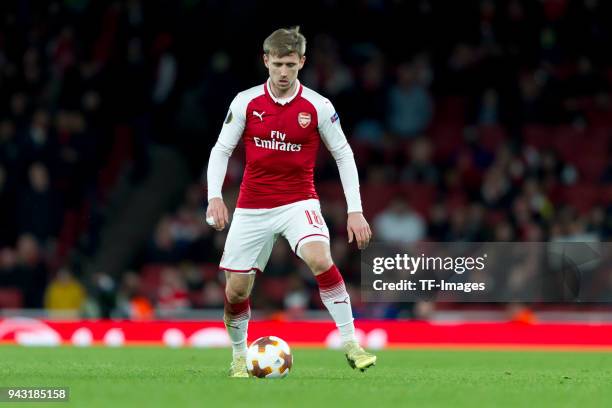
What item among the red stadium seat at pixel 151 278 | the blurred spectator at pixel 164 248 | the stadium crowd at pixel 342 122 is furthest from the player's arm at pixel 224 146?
the red stadium seat at pixel 151 278

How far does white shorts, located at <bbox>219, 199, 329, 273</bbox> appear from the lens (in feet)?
28.4

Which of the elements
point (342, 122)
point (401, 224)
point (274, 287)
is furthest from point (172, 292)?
point (342, 122)

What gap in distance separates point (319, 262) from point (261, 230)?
0.46 metres

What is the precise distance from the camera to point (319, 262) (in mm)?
8531

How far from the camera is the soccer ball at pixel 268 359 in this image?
8.31 meters

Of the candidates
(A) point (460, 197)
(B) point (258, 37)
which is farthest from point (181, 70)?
(A) point (460, 197)

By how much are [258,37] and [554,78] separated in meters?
4.23

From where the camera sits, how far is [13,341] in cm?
1580

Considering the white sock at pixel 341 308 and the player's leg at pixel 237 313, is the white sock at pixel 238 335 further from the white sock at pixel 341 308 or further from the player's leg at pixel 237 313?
the white sock at pixel 341 308

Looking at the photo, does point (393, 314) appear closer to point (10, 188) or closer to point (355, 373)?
point (10, 188)

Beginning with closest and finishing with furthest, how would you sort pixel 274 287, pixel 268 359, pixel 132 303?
1. pixel 268 359
2. pixel 274 287
3. pixel 132 303

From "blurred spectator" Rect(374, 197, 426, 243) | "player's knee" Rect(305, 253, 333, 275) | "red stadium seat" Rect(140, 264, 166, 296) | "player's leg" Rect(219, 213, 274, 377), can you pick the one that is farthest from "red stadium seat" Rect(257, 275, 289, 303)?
"player's knee" Rect(305, 253, 333, 275)

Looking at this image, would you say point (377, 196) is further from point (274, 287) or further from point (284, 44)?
point (284, 44)

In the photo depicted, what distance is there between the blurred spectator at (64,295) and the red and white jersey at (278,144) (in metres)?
8.82
